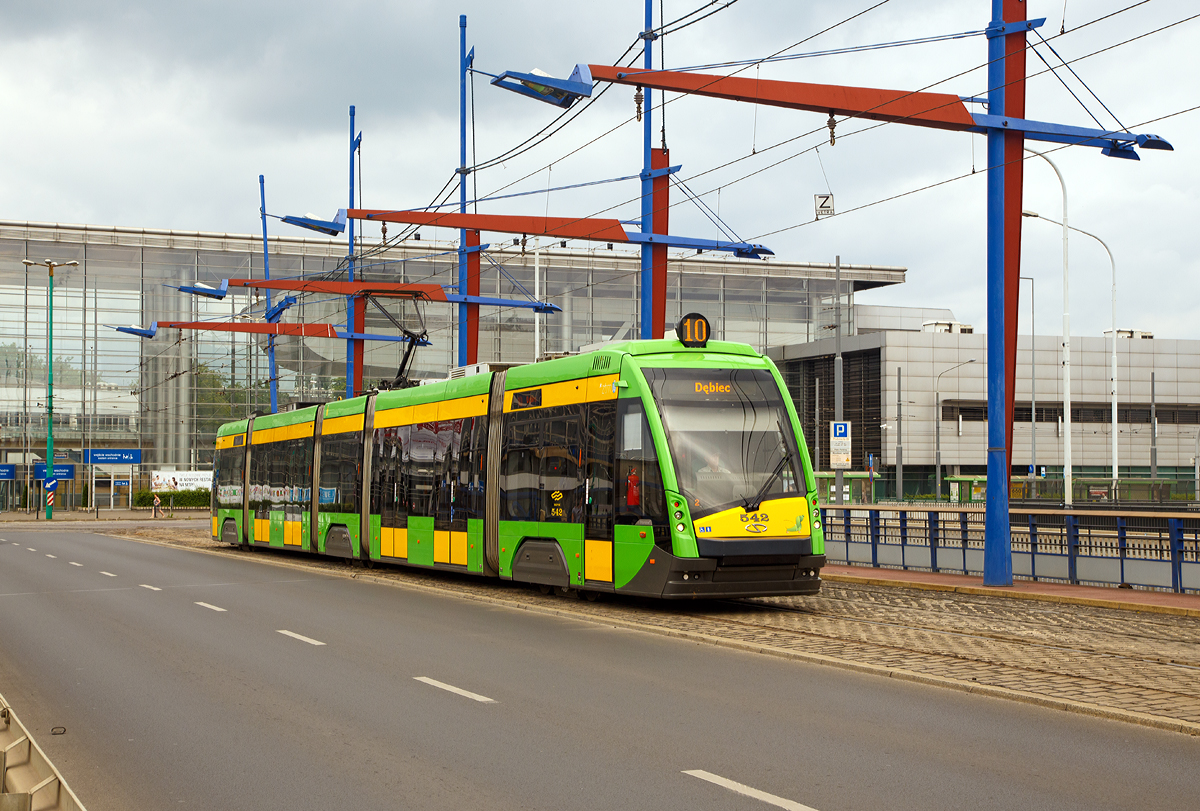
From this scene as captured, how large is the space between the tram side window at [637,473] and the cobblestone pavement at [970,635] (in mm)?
1260

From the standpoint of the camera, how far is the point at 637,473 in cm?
1492

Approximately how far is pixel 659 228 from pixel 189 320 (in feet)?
161

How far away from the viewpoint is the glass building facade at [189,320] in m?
69.1

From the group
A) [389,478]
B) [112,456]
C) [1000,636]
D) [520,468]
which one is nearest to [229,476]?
[389,478]

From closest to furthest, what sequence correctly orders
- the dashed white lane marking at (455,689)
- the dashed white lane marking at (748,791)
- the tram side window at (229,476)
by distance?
the dashed white lane marking at (748,791) → the dashed white lane marking at (455,689) → the tram side window at (229,476)

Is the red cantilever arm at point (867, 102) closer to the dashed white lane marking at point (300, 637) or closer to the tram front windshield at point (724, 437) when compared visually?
the tram front windshield at point (724, 437)

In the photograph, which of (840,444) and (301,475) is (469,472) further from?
(840,444)

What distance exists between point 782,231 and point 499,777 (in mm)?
18620

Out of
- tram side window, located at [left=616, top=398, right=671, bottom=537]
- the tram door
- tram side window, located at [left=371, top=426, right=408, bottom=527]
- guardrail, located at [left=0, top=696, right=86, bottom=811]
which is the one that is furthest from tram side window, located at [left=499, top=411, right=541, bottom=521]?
guardrail, located at [left=0, top=696, right=86, bottom=811]

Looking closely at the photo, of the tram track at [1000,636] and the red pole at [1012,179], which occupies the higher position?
the red pole at [1012,179]

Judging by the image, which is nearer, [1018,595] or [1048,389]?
[1018,595]

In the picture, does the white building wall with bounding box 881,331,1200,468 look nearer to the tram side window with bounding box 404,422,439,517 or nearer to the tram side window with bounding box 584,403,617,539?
the tram side window with bounding box 404,422,439,517

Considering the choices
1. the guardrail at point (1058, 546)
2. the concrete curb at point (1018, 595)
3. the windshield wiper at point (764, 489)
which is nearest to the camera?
the windshield wiper at point (764, 489)

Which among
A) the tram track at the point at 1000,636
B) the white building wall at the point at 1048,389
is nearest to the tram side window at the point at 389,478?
the tram track at the point at 1000,636
